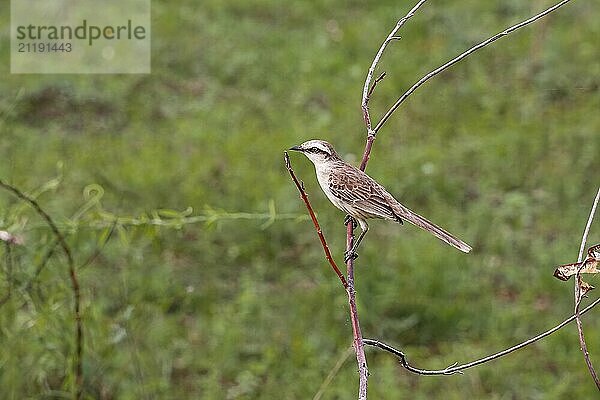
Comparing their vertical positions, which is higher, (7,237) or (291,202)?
(291,202)

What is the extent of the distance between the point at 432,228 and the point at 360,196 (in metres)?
0.29

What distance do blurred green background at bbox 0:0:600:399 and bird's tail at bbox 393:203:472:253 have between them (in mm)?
833

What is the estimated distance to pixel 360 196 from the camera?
84.4 inches

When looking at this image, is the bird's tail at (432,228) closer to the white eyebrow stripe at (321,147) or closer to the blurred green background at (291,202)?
the white eyebrow stripe at (321,147)

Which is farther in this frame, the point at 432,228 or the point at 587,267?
the point at 432,228

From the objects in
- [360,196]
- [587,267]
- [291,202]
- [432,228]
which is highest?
[291,202]

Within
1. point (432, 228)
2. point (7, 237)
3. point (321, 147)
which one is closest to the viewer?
point (432, 228)

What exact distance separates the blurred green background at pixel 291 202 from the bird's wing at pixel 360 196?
2.45 ft

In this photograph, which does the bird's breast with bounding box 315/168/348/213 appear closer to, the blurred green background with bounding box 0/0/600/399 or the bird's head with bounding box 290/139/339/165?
the bird's head with bounding box 290/139/339/165

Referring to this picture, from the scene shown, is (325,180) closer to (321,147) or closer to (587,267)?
(321,147)

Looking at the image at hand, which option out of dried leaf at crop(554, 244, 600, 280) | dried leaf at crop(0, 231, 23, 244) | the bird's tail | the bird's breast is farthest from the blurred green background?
dried leaf at crop(554, 244, 600, 280)

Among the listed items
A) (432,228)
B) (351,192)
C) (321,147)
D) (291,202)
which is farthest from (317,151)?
(291,202)

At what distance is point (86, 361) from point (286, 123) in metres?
3.58

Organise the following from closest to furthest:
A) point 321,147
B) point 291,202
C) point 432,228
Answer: point 432,228 < point 321,147 < point 291,202
